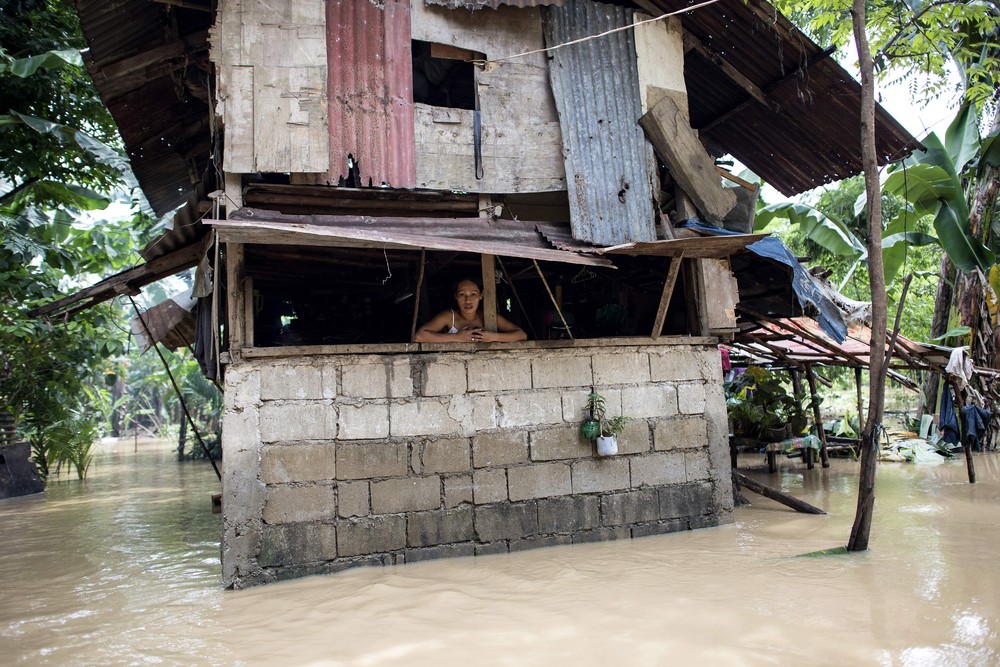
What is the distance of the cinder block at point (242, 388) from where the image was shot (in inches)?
215

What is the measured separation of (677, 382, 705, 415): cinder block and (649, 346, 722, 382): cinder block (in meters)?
0.07

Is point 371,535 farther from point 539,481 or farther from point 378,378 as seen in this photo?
point 539,481

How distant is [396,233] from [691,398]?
10.9 ft

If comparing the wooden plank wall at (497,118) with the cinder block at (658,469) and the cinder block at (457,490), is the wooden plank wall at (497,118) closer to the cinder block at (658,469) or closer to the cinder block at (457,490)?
the cinder block at (457,490)

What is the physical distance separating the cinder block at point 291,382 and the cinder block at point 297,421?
6 centimetres

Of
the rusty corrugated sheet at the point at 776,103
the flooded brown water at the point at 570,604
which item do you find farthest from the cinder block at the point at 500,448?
the rusty corrugated sheet at the point at 776,103

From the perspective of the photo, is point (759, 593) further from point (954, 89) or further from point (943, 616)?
point (954, 89)

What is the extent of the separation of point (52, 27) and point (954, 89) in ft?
48.7

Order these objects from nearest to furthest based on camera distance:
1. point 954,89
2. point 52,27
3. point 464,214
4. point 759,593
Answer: point 759,593, point 464,214, point 52,27, point 954,89

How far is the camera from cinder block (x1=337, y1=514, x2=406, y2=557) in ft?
18.8

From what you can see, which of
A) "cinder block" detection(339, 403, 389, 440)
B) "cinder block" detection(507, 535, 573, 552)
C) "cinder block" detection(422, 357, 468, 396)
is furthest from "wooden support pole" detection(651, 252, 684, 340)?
"cinder block" detection(339, 403, 389, 440)

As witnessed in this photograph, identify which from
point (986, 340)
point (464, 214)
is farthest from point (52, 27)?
point (986, 340)

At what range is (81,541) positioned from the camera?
8.23 meters

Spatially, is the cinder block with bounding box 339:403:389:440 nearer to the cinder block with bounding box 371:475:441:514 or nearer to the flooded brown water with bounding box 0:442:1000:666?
the cinder block with bounding box 371:475:441:514
